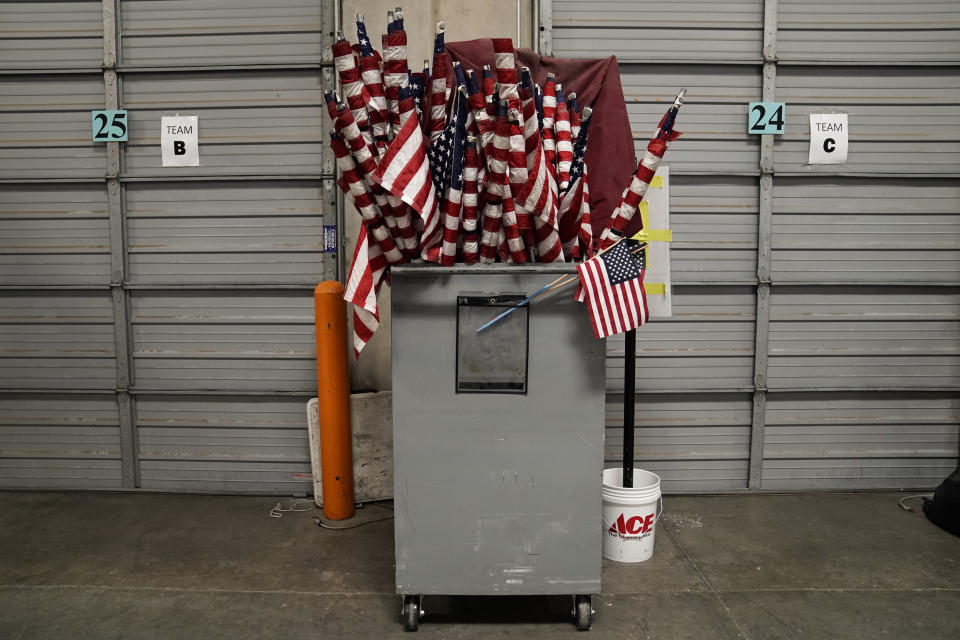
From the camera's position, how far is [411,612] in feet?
9.97

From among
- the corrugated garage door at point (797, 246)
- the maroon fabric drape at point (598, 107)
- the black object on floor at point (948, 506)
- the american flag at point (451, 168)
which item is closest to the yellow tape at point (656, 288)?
the maroon fabric drape at point (598, 107)

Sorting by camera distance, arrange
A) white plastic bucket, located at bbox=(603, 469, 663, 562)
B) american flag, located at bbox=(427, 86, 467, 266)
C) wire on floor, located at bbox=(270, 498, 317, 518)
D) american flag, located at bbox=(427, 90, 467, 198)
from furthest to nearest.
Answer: wire on floor, located at bbox=(270, 498, 317, 518) < white plastic bucket, located at bbox=(603, 469, 663, 562) < american flag, located at bbox=(427, 90, 467, 198) < american flag, located at bbox=(427, 86, 467, 266)

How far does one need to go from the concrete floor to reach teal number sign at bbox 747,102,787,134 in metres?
2.65

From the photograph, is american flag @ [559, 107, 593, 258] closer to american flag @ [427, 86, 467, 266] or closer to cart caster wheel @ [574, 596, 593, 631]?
american flag @ [427, 86, 467, 266]

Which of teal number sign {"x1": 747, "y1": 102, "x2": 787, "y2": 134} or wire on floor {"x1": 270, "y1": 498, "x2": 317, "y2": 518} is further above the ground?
teal number sign {"x1": 747, "y1": 102, "x2": 787, "y2": 134}

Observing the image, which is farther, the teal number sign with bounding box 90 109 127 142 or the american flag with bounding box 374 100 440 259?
the teal number sign with bounding box 90 109 127 142

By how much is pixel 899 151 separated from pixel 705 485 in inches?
110

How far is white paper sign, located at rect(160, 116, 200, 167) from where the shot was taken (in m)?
4.70

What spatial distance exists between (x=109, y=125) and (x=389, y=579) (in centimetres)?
373

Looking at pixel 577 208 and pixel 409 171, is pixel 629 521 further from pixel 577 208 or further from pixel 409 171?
pixel 409 171

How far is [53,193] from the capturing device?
482cm

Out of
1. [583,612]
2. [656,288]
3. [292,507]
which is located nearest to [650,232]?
[656,288]

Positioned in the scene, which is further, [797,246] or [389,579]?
[797,246]

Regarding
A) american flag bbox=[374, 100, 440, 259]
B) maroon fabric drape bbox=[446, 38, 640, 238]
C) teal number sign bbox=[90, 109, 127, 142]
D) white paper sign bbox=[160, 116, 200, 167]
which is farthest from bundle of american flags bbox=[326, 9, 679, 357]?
teal number sign bbox=[90, 109, 127, 142]
